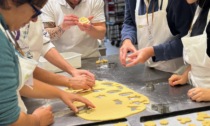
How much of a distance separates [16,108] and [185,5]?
1102mm

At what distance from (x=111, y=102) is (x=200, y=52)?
1.58 ft

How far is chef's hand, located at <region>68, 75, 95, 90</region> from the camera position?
1.50 meters

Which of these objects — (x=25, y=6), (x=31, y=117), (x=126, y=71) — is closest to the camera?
(x=25, y=6)

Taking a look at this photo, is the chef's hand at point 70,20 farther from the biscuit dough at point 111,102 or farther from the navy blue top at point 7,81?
the navy blue top at point 7,81

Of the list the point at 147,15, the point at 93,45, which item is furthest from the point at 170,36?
the point at 93,45

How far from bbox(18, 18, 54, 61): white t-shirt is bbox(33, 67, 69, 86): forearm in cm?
11

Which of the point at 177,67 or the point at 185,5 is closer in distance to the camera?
the point at 185,5

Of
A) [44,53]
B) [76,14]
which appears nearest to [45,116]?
[44,53]

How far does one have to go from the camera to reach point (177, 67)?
1805 millimetres

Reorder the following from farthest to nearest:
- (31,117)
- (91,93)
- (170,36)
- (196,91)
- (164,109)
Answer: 1. (170,36)
2. (91,93)
3. (196,91)
4. (164,109)
5. (31,117)

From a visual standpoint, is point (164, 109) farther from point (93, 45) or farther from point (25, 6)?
point (93, 45)

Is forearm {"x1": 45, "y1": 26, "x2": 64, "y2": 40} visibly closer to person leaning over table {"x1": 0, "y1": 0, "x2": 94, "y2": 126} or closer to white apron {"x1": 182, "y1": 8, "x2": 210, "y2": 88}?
white apron {"x1": 182, "y1": 8, "x2": 210, "y2": 88}

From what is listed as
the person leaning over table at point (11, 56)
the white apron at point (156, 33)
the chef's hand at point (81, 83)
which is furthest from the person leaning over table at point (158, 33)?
the person leaning over table at point (11, 56)

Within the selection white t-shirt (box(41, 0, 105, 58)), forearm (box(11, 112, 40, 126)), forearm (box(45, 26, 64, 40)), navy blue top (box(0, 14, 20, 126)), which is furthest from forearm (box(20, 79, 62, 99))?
white t-shirt (box(41, 0, 105, 58))
